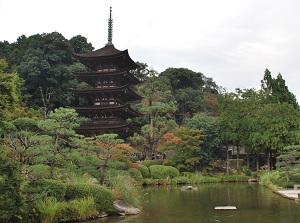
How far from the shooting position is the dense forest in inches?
523

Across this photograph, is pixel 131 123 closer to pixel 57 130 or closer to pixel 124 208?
pixel 57 130

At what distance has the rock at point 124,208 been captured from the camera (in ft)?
45.9

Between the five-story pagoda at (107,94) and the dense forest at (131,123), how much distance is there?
170 centimetres

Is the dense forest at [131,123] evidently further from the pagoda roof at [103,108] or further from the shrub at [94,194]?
the pagoda roof at [103,108]

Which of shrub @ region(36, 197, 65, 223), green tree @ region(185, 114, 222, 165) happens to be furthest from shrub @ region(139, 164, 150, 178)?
shrub @ region(36, 197, 65, 223)

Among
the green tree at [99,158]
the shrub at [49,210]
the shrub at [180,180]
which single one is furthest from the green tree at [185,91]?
the shrub at [49,210]

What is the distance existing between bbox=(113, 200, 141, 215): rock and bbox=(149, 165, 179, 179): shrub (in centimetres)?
1833

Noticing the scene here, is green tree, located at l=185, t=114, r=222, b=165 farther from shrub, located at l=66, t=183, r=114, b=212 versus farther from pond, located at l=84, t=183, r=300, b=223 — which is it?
shrub, located at l=66, t=183, r=114, b=212

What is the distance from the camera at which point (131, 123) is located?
40.8 meters

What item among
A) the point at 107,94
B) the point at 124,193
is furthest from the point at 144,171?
the point at 124,193

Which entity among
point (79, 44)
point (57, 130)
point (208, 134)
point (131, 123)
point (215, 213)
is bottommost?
point (215, 213)

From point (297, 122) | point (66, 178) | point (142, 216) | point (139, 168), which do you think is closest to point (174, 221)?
point (142, 216)

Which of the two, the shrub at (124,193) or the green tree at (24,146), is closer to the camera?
the green tree at (24,146)

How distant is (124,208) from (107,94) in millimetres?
22071
